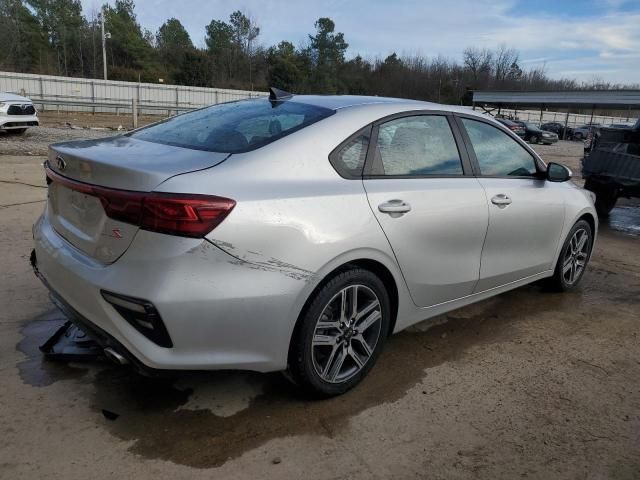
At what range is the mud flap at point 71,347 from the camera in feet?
10.2

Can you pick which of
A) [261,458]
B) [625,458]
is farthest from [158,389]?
[625,458]

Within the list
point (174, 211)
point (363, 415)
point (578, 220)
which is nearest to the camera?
point (174, 211)

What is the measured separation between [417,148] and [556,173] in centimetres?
155

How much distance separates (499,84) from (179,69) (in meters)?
53.9

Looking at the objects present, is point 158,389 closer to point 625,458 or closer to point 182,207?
point 182,207

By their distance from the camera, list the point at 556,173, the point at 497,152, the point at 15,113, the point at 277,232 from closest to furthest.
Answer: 1. the point at 277,232
2. the point at 497,152
3. the point at 556,173
4. the point at 15,113

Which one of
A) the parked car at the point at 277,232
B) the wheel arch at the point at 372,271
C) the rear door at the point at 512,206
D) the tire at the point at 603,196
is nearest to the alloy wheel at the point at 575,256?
the rear door at the point at 512,206

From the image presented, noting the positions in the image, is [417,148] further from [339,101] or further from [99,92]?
[99,92]

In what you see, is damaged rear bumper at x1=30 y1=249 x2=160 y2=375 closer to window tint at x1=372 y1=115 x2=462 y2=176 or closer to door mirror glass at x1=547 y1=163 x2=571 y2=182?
window tint at x1=372 y1=115 x2=462 y2=176

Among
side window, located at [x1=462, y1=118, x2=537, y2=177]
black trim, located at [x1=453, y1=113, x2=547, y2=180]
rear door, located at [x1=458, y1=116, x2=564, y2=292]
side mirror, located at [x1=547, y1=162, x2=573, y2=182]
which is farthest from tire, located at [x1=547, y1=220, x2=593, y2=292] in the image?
side window, located at [x1=462, y1=118, x2=537, y2=177]

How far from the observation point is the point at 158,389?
2.92 metres

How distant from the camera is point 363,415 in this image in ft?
9.09

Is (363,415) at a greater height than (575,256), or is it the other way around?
(575,256)

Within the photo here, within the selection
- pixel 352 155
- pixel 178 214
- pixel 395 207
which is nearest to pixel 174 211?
pixel 178 214
